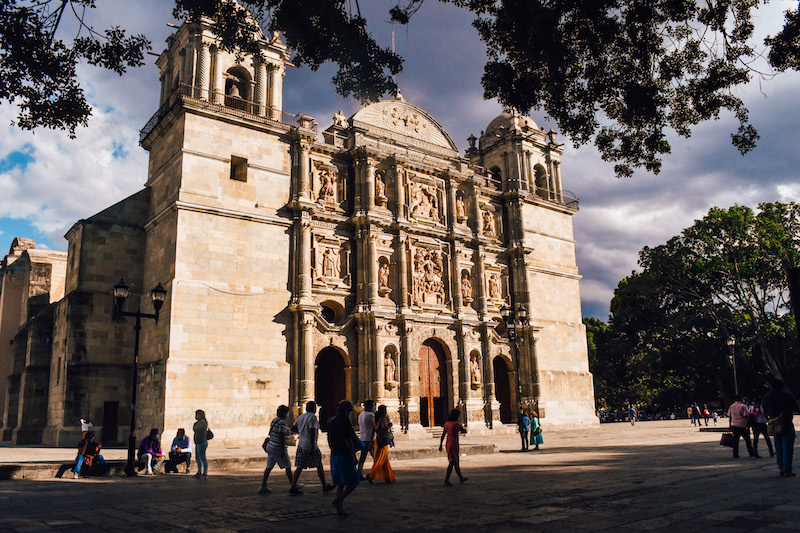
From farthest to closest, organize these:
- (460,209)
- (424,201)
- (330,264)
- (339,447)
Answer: (460,209) → (424,201) → (330,264) → (339,447)

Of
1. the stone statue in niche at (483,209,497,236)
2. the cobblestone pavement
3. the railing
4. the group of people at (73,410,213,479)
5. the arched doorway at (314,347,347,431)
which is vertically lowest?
the cobblestone pavement

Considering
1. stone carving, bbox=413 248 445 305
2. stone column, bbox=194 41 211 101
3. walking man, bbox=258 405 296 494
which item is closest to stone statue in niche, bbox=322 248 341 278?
stone carving, bbox=413 248 445 305

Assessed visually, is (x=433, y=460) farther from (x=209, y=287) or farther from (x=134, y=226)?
(x=134, y=226)

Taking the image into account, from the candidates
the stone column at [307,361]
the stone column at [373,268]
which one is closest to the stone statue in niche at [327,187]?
the stone column at [373,268]

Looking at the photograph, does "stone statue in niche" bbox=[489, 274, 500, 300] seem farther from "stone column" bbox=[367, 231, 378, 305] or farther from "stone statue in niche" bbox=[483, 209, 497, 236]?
"stone column" bbox=[367, 231, 378, 305]

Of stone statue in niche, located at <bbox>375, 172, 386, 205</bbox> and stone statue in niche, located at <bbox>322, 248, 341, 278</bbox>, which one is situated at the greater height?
stone statue in niche, located at <bbox>375, 172, 386, 205</bbox>

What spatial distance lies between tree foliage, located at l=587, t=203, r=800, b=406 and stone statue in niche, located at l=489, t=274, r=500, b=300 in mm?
14601

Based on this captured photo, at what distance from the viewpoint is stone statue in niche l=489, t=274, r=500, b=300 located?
3281cm

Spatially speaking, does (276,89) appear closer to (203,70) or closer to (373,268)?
(203,70)

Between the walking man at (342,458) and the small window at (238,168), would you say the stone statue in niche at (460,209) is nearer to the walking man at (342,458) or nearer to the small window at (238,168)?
the small window at (238,168)

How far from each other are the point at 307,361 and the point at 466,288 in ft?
33.7

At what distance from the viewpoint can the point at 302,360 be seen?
24.7 meters

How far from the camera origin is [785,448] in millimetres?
10602

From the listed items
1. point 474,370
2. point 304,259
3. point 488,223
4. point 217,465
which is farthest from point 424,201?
point 217,465
